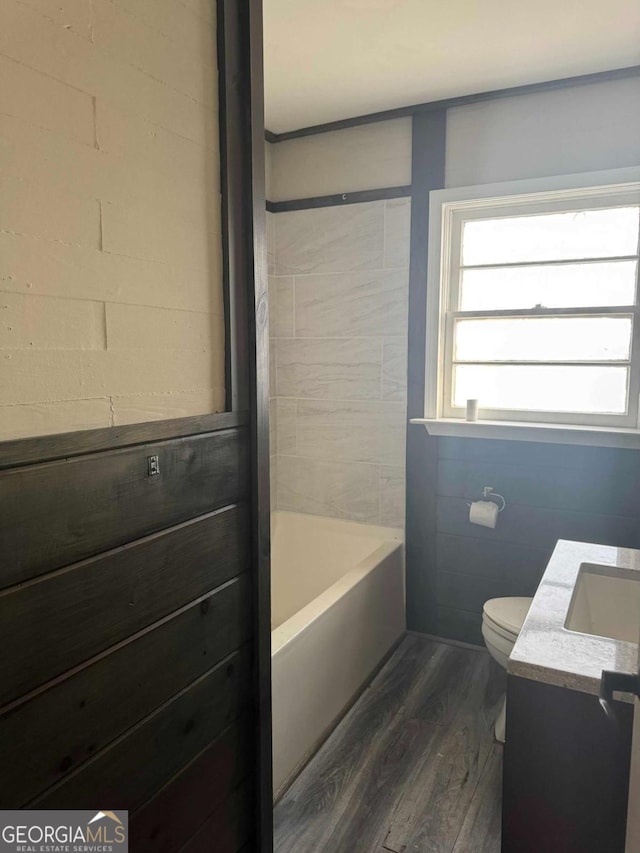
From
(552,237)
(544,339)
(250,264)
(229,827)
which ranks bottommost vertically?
(229,827)

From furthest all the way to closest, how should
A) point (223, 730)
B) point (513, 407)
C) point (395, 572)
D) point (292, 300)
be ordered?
point (292, 300), point (395, 572), point (513, 407), point (223, 730)

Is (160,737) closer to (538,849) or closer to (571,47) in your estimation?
(538,849)

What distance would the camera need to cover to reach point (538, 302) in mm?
2602

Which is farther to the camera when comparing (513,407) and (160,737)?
(513,407)

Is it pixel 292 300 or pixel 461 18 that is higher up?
pixel 461 18

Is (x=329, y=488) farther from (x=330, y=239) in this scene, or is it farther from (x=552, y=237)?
(x=552, y=237)

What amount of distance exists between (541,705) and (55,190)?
A: 4.21 feet

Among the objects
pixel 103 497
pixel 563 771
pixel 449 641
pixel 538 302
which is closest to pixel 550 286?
pixel 538 302

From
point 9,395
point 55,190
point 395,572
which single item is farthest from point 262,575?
point 395,572

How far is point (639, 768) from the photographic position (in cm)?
83

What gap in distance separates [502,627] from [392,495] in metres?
0.89

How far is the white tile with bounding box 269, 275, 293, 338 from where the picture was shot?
10.1ft

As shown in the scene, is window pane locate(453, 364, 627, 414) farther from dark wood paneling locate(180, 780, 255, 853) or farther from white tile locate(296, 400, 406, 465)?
dark wood paneling locate(180, 780, 255, 853)

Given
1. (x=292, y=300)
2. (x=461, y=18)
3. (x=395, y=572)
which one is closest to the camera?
(x=461, y=18)
